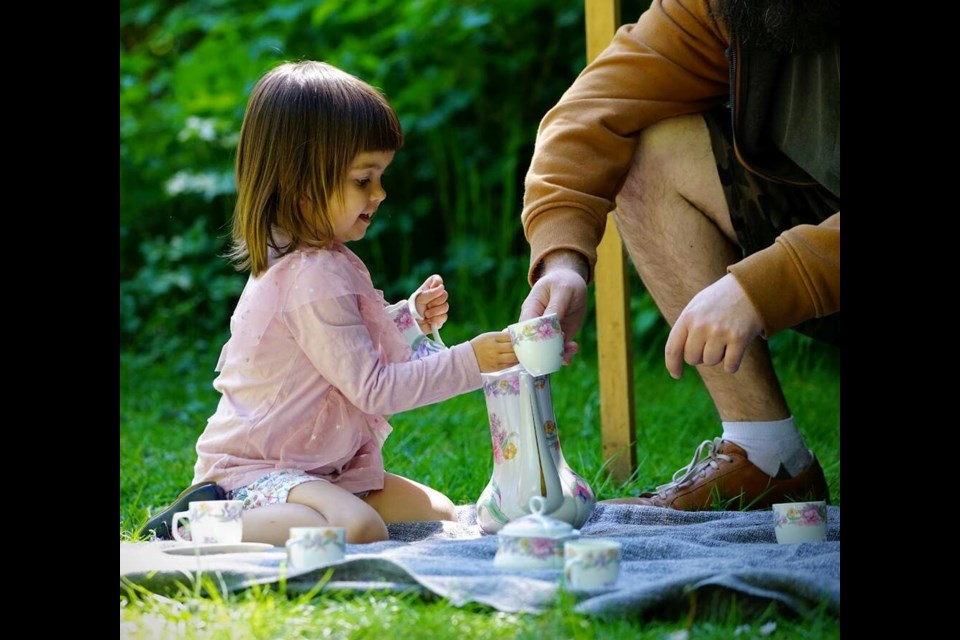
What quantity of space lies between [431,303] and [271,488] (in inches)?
22.1

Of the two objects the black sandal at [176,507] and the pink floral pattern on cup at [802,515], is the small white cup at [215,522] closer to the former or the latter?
the black sandal at [176,507]

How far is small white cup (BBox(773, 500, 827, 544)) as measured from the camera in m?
1.99

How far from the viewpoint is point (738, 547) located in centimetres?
198

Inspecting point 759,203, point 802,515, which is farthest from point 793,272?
point 759,203

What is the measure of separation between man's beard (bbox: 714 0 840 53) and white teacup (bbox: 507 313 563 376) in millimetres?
698

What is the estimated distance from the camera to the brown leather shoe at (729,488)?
2.46m

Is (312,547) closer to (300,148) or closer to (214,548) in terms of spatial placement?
(214,548)

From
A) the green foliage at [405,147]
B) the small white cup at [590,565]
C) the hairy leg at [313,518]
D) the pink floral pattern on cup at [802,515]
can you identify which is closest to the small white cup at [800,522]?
the pink floral pattern on cup at [802,515]

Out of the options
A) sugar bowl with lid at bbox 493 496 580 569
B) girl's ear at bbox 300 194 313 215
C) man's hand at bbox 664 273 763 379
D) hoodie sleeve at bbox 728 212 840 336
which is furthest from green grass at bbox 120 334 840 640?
girl's ear at bbox 300 194 313 215

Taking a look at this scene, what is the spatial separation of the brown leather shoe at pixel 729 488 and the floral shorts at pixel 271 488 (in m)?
0.62

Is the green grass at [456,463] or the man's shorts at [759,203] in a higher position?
the man's shorts at [759,203]

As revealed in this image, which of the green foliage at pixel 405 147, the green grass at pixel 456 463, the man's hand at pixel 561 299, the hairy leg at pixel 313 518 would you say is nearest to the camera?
the green grass at pixel 456 463
